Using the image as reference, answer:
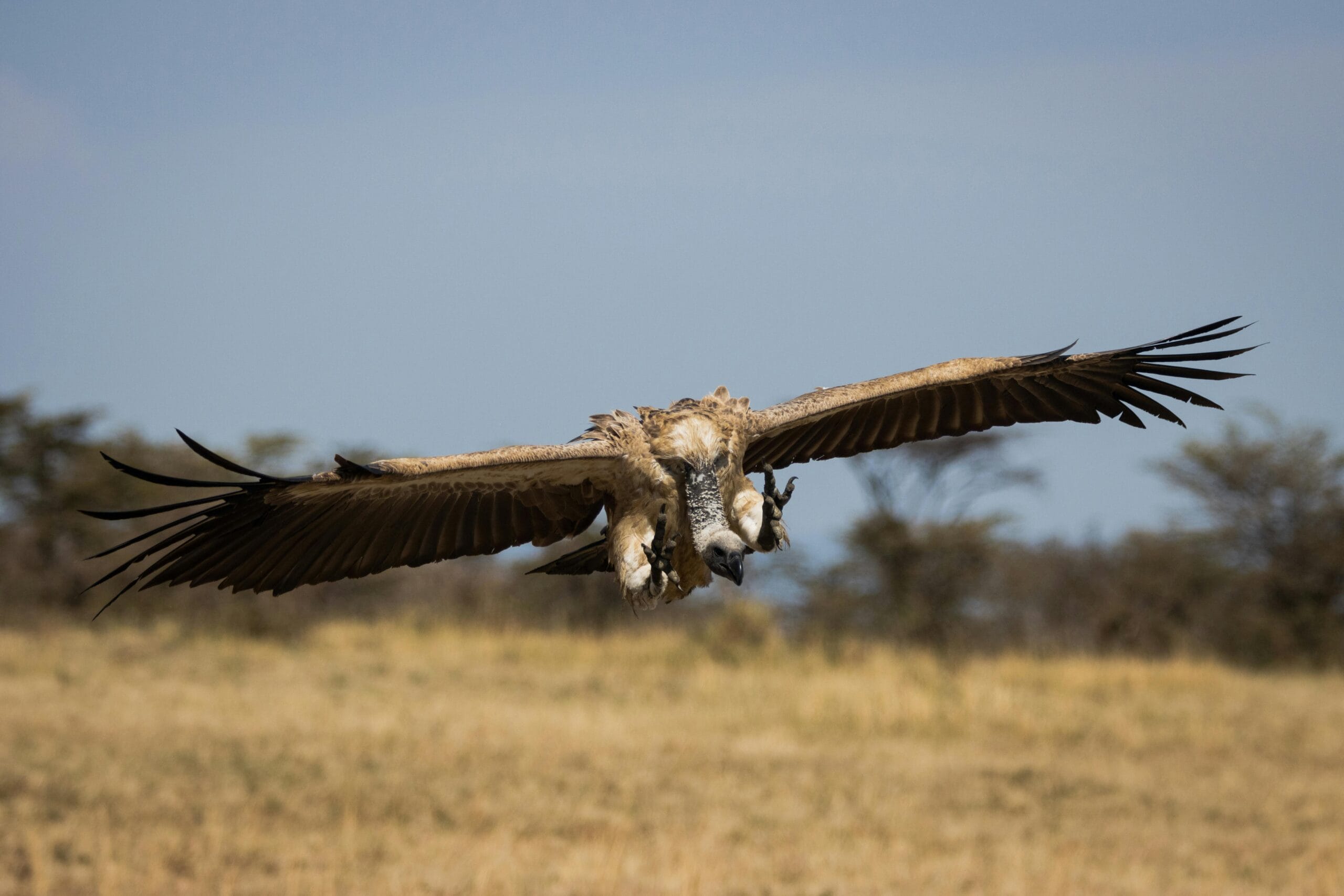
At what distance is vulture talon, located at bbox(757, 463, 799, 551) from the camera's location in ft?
17.7

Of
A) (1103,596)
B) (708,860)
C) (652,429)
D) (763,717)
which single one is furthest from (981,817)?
(1103,596)

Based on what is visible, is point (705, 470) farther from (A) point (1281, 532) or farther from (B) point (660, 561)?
(A) point (1281, 532)

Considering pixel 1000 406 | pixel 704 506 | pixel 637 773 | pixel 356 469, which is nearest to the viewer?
pixel 704 506

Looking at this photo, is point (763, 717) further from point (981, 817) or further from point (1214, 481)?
point (1214, 481)

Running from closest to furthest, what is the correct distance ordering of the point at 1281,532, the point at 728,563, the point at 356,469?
the point at 728,563, the point at 356,469, the point at 1281,532

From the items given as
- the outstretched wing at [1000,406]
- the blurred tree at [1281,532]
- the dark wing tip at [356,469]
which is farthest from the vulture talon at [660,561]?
the blurred tree at [1281,532]

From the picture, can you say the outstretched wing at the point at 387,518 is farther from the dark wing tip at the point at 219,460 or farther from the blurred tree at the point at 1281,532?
the blurred tree at the point at 1281,532

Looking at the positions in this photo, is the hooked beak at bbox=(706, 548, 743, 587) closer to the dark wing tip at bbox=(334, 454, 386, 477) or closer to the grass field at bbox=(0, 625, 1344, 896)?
the dark wing tip at bbox=(334, 454, 386, 477)

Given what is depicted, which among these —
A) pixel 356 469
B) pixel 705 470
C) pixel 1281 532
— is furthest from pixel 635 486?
pixel 1281 532

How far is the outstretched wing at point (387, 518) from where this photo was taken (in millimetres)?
5816

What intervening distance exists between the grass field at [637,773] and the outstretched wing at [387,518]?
5.17 m

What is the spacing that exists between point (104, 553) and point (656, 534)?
7.16ft

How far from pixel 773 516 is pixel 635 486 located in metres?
0.60

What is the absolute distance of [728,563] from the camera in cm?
511
